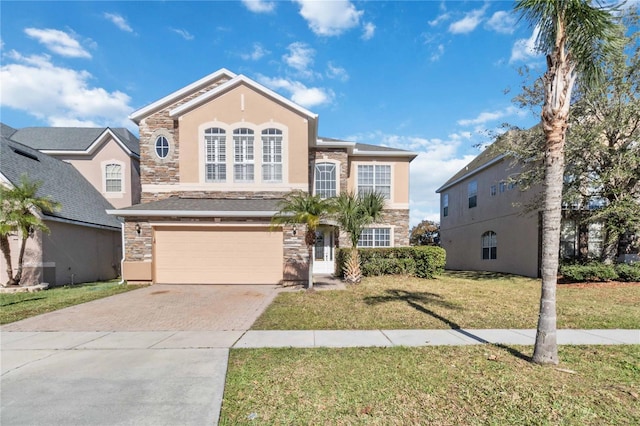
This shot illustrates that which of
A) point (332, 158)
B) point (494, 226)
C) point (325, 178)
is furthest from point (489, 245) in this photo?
point (332, 158)

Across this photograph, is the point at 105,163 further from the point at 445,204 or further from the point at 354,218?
the point at 445,204

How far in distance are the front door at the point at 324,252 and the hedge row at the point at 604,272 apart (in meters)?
10.5

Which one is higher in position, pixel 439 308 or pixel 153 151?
pixel 153 151

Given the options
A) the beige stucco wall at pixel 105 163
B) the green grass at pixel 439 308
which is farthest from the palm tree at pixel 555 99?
the beige stucco wall at pixel 105 163

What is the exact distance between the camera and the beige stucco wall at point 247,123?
15.0 m

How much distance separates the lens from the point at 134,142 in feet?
70.6

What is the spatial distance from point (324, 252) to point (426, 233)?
74.2 feet

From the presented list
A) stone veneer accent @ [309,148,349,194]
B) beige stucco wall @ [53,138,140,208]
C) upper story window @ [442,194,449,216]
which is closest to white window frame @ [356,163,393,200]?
stone veneer accent @ [309,148,349,194]

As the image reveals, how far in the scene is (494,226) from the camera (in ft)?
66.6

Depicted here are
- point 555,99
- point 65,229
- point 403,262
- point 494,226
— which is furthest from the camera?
point 494,226

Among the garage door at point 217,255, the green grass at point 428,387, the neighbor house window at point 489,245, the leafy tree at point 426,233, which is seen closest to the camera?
the green grass at point 428,387

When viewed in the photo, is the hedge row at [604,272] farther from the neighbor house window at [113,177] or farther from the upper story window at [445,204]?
the neighbor house window at [113,177]

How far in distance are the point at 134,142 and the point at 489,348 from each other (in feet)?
77.3

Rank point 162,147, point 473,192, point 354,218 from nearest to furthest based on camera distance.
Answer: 1. point 354,218
2. point 162,147
3. point 473,192
